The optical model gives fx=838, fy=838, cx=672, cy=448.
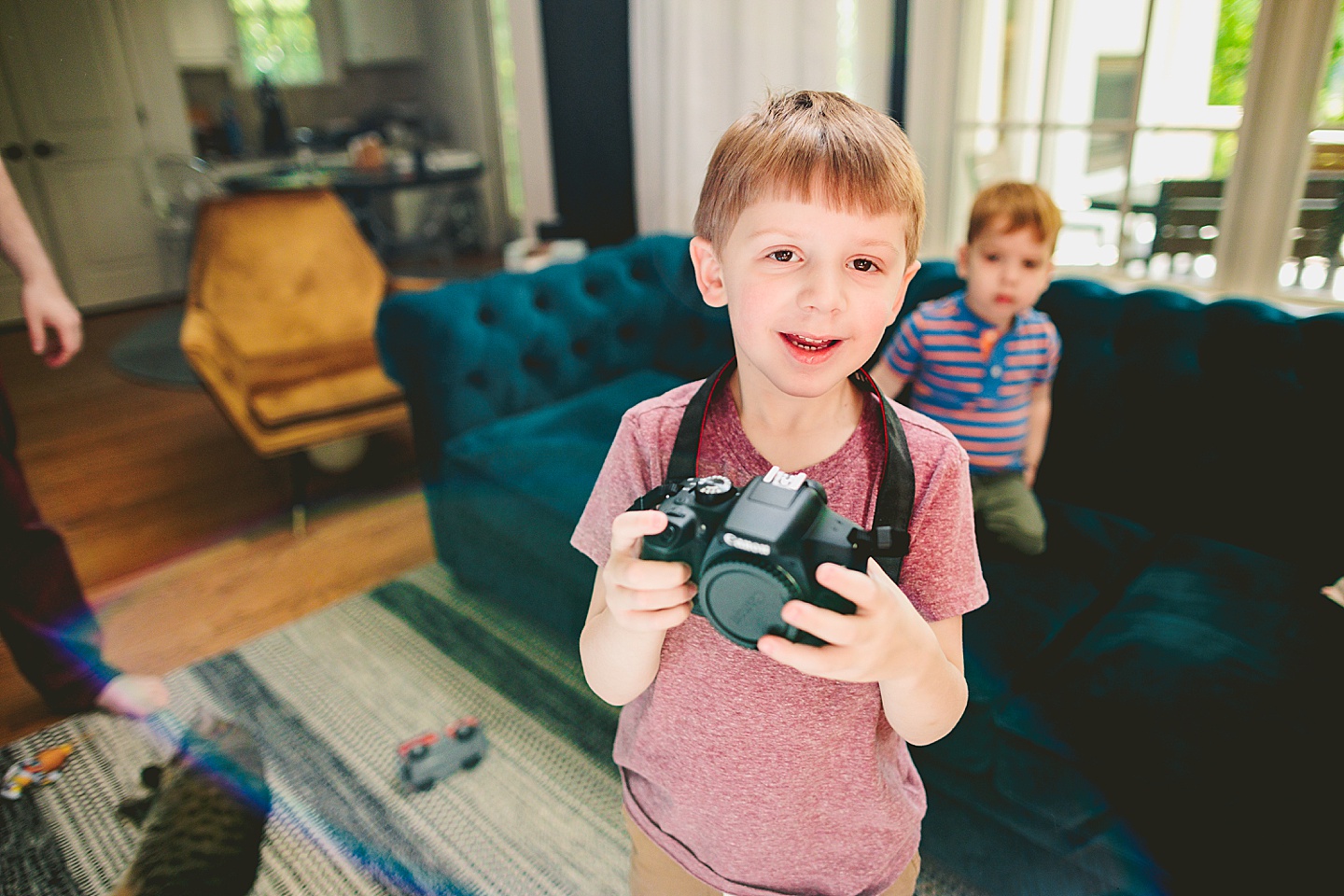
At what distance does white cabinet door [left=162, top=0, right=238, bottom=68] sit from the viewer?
4.68 feet

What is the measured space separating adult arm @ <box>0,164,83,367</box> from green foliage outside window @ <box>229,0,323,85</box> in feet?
2.08

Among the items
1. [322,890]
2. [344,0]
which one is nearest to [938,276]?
[322,890]

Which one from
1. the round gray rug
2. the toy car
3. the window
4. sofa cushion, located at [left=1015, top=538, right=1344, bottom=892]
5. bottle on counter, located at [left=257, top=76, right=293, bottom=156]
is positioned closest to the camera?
sofa cushion, located at [left=1015, top=538, right=1344, bottom=892]

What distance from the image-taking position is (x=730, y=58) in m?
1.70

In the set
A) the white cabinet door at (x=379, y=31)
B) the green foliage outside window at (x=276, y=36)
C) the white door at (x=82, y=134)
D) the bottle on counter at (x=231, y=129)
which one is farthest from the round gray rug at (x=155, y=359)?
the white door at (x=82, y=134)

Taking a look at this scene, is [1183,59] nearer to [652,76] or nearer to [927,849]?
[652,76]

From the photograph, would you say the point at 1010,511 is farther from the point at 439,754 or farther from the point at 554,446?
the point at 439,754

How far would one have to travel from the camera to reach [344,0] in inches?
142

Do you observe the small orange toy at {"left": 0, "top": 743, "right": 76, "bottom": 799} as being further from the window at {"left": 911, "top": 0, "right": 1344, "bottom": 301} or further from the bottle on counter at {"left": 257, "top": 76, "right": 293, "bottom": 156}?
the bottle on counter at {"left": 257, "top": 76, "right": 293, "bottom": 156}

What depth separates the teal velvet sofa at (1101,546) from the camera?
35.7 inches

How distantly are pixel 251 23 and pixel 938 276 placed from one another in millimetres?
1610

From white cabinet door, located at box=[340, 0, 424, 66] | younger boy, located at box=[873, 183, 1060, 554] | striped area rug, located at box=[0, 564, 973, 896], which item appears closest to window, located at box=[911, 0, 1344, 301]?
younger boy, located at box=[873, 183, 1060, 554]

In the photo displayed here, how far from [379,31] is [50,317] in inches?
153

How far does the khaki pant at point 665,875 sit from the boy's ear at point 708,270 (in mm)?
427
